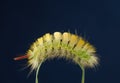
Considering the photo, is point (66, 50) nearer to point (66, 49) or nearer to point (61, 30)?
point (66, 49)

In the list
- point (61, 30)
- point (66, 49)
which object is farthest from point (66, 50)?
point (61, 30)

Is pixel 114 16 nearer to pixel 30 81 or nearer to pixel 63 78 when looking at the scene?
pixel 63 78

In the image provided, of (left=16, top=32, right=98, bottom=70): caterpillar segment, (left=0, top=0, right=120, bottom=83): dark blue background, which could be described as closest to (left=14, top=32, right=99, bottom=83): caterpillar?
(left=16, top=32, right=98, bottom=70): caterpillar segment

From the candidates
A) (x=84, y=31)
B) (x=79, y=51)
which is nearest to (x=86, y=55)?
(x=79, y=51)

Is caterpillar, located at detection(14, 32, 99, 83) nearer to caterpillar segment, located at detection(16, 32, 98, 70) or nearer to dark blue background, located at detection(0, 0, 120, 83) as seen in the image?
caterpillar segment, located at detection(16, 32, 98, 70)

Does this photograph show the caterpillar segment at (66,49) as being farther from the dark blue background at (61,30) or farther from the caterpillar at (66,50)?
the dark blue background at (61,30)

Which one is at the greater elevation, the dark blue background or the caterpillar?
the dark blue background

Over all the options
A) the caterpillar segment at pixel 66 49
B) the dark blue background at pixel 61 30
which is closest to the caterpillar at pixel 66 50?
the caterpillar segment at pixel 66 49

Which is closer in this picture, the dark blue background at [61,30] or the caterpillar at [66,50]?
the caterpillar at [66,50]
